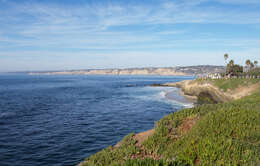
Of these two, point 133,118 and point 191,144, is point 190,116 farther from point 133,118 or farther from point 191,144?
point 133,118

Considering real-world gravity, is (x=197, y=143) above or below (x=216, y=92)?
above

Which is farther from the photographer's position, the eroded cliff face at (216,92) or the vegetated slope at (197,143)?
the eroded cliff face at (216,92)

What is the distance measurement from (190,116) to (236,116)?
128 inches

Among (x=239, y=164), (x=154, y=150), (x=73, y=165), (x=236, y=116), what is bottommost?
(x=73, y=165)

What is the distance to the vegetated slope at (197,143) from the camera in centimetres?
866

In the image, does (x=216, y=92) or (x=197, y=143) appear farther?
(x=216, y=92)

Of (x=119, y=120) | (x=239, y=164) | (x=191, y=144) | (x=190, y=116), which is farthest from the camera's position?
(x=119, y=120)

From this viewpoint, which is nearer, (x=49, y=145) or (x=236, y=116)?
(x=236, y=116)

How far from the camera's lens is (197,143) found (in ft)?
34.2

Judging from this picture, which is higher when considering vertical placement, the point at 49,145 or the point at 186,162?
the point at 186,162

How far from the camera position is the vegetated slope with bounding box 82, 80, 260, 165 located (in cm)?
866

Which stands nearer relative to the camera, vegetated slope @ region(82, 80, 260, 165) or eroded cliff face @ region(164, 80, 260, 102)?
vegetated slope @ region(82, 80, 260, 165)

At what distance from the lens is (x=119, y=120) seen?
102ft

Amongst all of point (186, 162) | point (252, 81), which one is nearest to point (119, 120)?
point (186, 162)
